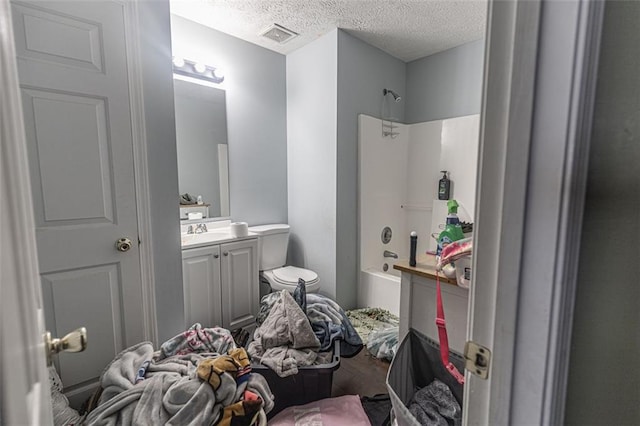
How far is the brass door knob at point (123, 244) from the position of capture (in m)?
1.40

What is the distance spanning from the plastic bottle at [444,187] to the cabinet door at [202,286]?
6.93ft

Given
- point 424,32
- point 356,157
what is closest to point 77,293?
point 356,157

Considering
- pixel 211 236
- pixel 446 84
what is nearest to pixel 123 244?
pixel 211 236

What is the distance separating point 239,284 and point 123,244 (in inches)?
38.9

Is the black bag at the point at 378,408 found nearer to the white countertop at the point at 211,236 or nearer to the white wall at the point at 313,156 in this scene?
the white wall at the point at 313,156

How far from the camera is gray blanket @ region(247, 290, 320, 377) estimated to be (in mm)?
1455

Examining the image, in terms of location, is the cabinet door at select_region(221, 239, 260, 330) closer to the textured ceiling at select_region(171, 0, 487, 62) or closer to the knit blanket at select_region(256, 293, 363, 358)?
the knit blanket at select_region(256, 293, 363, 358)

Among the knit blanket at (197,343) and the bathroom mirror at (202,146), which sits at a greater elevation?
the bathroom mirror at (202,146)

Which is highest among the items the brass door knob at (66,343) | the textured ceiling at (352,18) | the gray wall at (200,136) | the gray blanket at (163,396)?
the textured ceiling at (352,18)

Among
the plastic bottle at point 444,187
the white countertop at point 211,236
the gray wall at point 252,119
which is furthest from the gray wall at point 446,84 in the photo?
the white countertop at point 211,236

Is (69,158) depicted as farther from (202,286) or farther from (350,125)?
(350,125)

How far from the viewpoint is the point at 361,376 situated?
6.10ft

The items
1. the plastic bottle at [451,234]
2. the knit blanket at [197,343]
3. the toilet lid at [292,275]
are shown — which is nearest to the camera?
the plastic bottle at [451,234]

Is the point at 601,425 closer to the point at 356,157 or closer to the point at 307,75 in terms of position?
the point at 356,157
